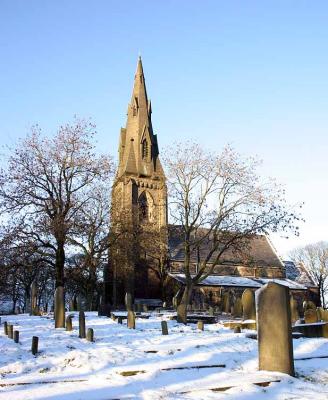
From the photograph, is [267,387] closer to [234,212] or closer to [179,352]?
[179,352]

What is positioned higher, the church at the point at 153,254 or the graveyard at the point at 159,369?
the church at the point at 153,254

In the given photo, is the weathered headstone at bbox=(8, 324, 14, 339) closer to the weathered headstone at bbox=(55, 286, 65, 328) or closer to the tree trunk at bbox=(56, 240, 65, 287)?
the weathered headstone at bbox=(55, 286, 65, 328)

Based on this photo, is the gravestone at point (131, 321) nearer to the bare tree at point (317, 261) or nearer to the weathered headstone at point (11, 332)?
the weathered headstone at point (11, 332)

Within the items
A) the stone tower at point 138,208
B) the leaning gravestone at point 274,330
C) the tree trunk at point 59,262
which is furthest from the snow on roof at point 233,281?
the leaning gravestone at point 274,330

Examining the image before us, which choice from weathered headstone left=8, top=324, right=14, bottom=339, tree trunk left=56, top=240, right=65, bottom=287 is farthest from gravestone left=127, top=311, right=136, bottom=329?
tree trunk left=56, top=240, right=65, bottom=287

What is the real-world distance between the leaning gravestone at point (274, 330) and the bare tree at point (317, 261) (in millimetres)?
44993

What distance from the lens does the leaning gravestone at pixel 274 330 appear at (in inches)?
276

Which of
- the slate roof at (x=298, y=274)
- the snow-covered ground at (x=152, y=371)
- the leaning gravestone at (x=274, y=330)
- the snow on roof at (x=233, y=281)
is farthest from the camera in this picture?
the slate roof at (x=298, y=274)

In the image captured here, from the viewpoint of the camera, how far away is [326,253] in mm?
53469

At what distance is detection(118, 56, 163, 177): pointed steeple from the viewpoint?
149 feet

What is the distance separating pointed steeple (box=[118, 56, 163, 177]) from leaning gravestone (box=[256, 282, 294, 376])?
36.8m

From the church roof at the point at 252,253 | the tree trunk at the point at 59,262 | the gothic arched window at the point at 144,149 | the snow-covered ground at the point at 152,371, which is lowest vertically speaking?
the snow-covered ground at the point at 152,371

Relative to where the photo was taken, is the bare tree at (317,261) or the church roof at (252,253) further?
the bare tree at (317,261)

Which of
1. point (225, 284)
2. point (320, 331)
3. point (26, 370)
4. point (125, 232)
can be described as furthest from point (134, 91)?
point (26, 370)
